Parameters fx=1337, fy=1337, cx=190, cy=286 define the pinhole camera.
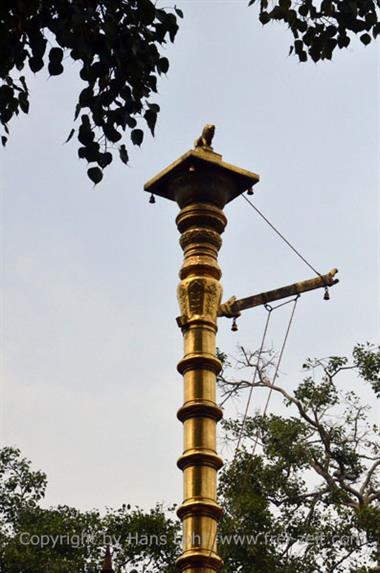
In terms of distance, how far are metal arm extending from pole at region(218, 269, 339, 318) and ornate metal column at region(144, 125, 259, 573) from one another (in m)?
0.21

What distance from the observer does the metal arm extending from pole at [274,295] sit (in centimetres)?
910

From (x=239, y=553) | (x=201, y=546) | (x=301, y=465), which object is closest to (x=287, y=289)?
(x=201, y=546)

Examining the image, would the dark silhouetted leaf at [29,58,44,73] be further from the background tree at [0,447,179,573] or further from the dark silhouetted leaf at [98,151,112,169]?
the background tree at [0,447,179,573]

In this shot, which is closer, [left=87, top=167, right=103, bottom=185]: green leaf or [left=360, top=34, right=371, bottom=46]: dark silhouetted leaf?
[left=87, top=167, right=103, bottom=185]: green leaf

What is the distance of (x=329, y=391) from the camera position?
2109cm

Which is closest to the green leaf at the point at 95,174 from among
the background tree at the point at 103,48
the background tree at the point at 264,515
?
the background tree at the point at 103,48

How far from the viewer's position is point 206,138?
9.30m

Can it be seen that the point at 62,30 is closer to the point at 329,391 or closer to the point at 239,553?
the point at 239,553

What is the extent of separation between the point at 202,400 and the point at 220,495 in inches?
433

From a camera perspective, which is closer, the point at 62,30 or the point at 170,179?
the point at 62,30

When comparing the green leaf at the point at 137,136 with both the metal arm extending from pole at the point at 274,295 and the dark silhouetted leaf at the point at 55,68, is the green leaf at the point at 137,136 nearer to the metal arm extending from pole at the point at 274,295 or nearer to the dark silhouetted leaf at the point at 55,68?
the dark silhouetted leaf at the point at 55,68

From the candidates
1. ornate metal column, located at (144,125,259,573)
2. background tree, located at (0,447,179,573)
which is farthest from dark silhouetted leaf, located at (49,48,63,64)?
background tree, located at (0,447,179,573)

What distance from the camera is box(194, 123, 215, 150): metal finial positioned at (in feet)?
30.3

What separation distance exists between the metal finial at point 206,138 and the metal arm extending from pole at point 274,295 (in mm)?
1074
